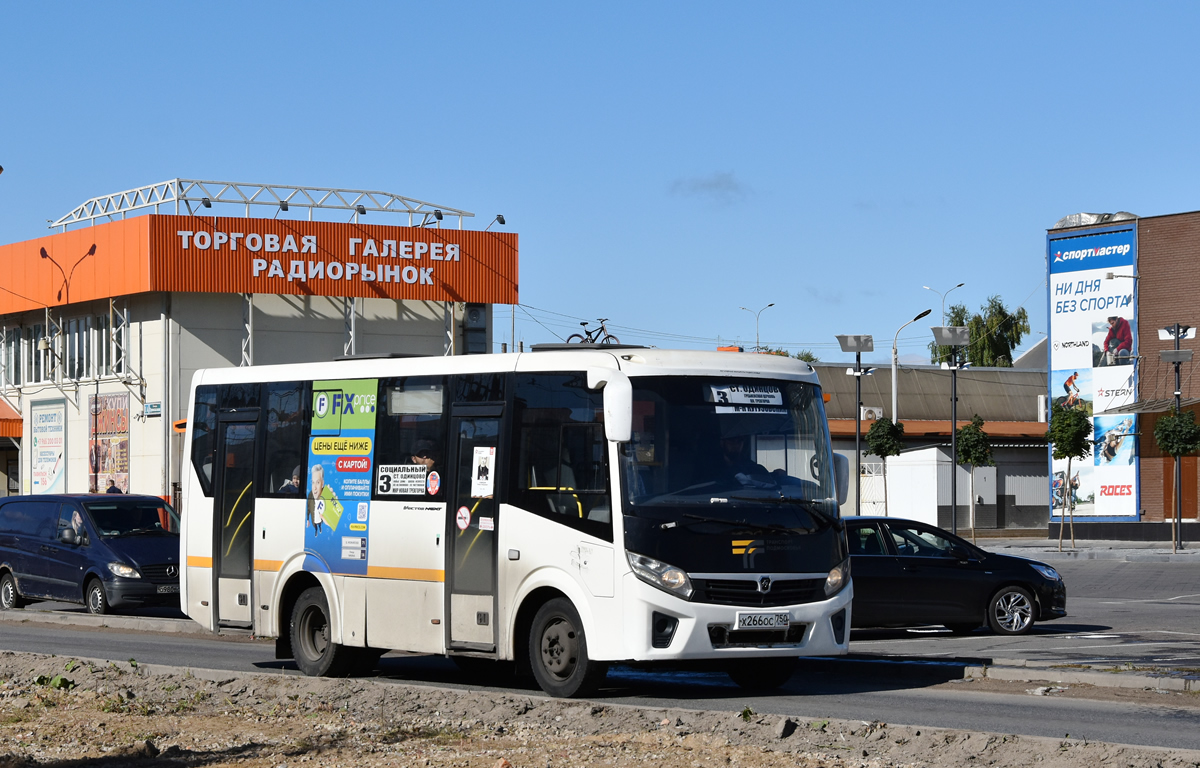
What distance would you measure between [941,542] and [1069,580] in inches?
517

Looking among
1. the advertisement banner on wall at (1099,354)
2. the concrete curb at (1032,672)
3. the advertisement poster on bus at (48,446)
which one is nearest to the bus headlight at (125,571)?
the concrete curb at (1032,672)

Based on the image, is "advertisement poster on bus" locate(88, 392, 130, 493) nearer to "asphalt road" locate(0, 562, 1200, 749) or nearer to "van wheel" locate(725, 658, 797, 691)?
"asphalt road" locate(0, 562, 1200, 749)

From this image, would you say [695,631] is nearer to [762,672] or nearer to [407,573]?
[762,672]

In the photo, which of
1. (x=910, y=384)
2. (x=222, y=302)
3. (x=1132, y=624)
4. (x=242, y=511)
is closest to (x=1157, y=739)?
(x=242, y=511)

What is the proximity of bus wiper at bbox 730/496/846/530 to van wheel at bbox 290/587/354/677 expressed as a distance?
13.6 ft

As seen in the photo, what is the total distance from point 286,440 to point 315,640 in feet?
6.19

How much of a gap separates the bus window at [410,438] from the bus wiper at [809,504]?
2748 mm

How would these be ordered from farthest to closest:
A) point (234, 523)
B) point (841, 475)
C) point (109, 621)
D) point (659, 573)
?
point (109, 621)
point (234, 523)
point (841, 475)
point (659, 573)

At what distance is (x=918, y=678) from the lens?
44.3ft

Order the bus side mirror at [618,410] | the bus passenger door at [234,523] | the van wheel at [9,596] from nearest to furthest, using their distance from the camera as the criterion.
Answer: the bus side mirror at [618,410] < the bus passenger door at [234,523] < the van wheel at [9,596]

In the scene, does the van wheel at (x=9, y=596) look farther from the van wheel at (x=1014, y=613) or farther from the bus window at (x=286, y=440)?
the van wheel at (x=1014, y=613)

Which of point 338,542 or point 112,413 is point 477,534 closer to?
point 338,542

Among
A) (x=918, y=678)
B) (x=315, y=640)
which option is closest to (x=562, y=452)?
(x=315, y=640)

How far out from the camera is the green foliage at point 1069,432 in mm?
44062
